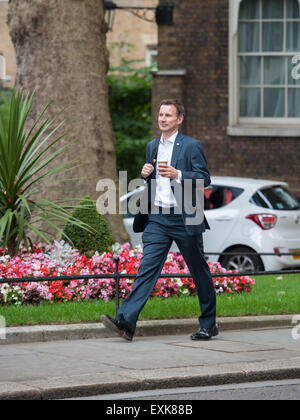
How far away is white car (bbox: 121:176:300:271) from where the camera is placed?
1421 cm

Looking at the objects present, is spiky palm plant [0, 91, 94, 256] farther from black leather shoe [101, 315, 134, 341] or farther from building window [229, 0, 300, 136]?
building window [229, 0, 300, 136]

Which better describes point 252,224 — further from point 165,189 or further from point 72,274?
point 165,189

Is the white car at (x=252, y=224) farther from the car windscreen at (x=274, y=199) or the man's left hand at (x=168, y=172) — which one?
the man's left hand at (x=168, y=172)

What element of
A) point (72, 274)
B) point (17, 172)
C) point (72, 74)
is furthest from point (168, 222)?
point (72, 74)

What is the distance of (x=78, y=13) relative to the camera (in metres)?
12.2

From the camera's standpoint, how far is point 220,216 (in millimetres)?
14594

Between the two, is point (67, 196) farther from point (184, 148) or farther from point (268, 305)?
point (184, 148)

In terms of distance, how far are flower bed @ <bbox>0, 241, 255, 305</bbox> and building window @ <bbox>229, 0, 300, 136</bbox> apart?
9245 mm

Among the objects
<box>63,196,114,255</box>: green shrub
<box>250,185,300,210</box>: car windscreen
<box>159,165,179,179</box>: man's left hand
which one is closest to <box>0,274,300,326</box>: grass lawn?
<box>63,196,114,255</box>: green shrub

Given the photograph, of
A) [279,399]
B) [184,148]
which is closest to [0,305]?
[184,148]

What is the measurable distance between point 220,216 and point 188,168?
636 centimetres

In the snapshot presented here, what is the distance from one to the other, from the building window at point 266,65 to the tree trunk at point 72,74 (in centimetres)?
784

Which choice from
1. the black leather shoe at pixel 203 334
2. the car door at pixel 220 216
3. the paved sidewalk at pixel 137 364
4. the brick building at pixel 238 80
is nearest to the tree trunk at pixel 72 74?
the car door at pixel 220 216

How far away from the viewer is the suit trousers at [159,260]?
8.24m
